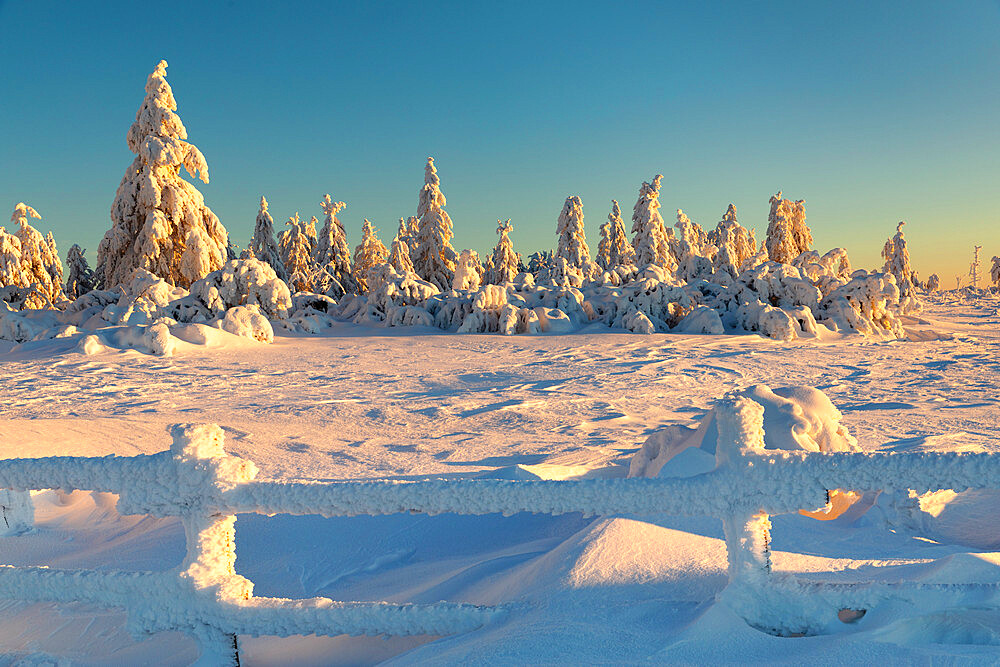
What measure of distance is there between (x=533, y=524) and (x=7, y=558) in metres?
3.57

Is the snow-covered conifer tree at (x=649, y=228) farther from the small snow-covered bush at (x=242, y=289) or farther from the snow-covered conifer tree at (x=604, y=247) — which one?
the small snow-covered bush at (x=242, y=289)

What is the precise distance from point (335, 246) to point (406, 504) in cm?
3906

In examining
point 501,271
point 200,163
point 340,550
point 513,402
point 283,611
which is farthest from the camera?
point 501,271

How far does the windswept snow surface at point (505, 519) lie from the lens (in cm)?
200

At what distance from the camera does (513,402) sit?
762 centimetres

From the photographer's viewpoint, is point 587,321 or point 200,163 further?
point 200,163

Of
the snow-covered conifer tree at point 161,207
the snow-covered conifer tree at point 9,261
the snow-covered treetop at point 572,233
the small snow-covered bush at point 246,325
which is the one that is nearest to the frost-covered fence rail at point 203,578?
the small snow-covered bush at point 246,325

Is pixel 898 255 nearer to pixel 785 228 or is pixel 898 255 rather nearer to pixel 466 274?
pixel 785 228

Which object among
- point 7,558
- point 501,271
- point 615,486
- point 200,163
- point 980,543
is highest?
point 200,163

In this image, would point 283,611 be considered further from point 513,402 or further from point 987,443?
point 987,443

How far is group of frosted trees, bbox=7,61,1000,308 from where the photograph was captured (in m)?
20.0

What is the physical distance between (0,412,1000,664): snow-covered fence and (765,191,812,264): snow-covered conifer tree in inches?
1704

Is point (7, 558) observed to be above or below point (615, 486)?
below

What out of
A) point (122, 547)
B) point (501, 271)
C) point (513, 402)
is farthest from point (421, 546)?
point (501, 271)
